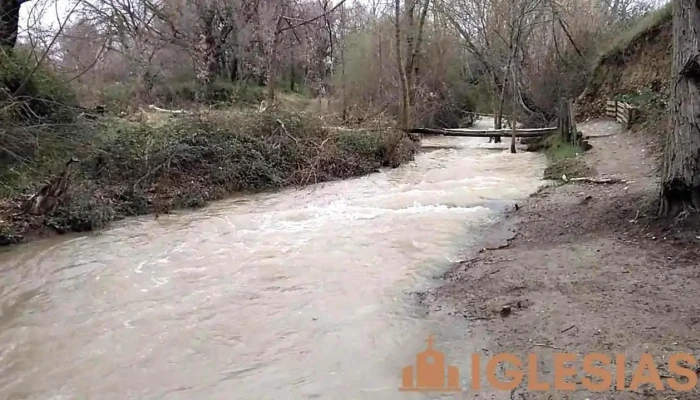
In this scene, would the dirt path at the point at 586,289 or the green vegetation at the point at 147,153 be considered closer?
the dirt path at the point at 586,289

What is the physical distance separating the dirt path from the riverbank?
21.5 feet

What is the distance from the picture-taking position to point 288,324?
5.77 metres

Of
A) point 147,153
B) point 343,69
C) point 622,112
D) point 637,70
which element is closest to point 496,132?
point 622,112

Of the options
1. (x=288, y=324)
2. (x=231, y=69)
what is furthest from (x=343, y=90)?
(x=288, y=324)

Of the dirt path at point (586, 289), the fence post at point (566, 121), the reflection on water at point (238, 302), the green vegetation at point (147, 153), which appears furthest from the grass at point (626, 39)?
the dirt path at point (586, 289)

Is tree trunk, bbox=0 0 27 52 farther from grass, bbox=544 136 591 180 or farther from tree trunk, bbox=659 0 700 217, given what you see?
grass, bbox=544 136 591 180

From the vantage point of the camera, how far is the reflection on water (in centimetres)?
474

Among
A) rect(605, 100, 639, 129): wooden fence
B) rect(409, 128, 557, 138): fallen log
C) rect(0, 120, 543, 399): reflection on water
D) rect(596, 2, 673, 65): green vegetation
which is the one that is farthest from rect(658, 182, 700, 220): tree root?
rect(596, 2, 673, 65): green vegetation

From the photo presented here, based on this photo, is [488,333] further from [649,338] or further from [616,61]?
[616,61]

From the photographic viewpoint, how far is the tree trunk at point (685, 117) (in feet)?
21.3

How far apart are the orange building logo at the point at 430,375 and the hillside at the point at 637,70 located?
479 inches

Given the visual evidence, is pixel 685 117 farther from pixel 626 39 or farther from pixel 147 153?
pixel 626 39

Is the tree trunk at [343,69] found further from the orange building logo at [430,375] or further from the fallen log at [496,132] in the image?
the orange building logo at [430,375]

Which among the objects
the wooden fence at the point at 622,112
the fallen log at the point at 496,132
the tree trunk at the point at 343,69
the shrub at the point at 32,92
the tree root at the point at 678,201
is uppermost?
the tree trunk at the point at 343,69
